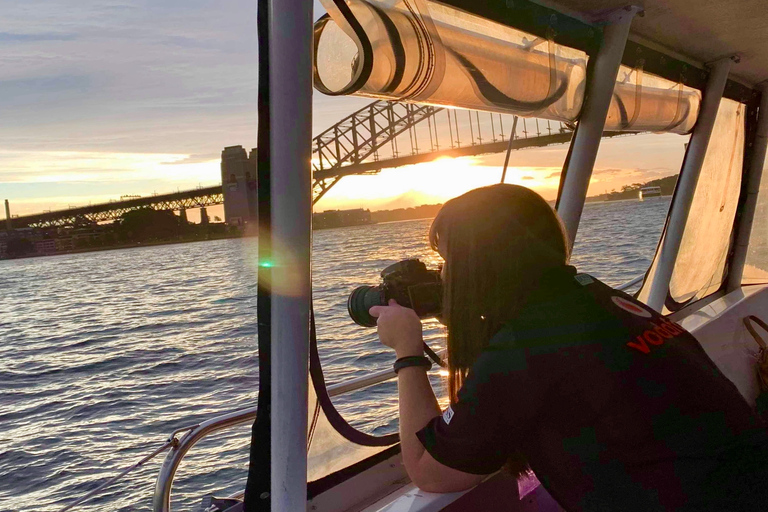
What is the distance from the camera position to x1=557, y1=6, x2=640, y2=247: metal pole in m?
2.10

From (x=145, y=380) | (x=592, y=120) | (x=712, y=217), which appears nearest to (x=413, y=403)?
(x=592, y=120)

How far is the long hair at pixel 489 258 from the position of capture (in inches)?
37.3

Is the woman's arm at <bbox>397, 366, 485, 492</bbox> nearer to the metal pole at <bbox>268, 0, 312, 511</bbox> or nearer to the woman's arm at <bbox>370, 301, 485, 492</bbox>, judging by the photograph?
the woman's arm at <bbox>370, 301, 485, 492</bbox>

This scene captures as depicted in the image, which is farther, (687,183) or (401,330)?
(687,183)

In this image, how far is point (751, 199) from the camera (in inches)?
144

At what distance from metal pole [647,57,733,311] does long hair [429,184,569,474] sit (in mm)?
2255

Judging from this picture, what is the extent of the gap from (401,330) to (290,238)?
0.23m

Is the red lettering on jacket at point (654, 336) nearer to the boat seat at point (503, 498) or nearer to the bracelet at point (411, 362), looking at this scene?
the bracelet at point (411, 362)

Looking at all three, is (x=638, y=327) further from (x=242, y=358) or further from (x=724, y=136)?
(x=242, y=358)

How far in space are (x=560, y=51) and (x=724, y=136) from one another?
174 cm

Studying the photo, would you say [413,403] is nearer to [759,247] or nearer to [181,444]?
[181,444]

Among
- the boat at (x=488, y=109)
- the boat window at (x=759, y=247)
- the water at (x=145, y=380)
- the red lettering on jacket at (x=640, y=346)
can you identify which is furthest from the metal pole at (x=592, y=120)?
the boat window at (x=759, y=247)

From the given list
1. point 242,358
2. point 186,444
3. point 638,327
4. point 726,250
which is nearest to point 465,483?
point 638,327

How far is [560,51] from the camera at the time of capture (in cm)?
201
